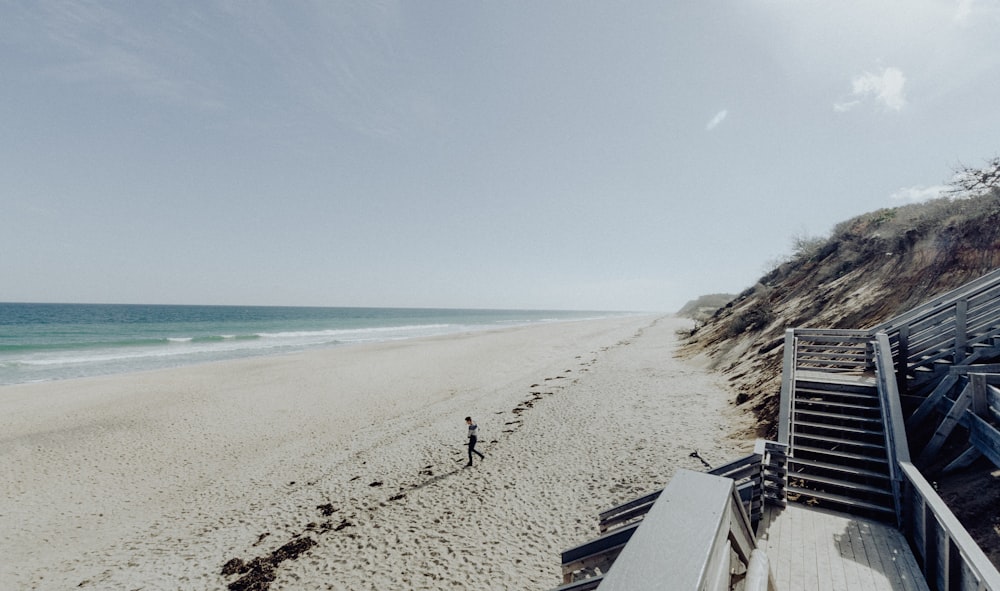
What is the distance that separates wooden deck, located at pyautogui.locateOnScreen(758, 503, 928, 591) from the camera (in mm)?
4812

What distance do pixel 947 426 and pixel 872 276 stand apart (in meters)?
12.5

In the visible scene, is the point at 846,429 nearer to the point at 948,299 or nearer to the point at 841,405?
the point at 841,405

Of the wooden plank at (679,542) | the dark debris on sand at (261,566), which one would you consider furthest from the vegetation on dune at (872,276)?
the dark debris on sand at (261,566)

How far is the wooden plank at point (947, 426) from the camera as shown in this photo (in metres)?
6.30

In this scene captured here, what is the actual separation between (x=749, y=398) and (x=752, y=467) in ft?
25.0

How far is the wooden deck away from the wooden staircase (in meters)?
0.50

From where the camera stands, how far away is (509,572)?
22.5 ft

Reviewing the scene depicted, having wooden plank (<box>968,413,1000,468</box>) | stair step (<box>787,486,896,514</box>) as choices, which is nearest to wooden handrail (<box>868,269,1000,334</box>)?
wooden plank (<box>968,413,1000,468</box>)

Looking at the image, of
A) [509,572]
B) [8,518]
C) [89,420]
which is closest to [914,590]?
[509,572]

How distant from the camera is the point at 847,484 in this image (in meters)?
6.74

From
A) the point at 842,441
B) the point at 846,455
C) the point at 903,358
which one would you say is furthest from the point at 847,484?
the point at 903,358

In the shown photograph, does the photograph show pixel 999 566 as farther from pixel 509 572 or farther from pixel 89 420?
pixel 89 420

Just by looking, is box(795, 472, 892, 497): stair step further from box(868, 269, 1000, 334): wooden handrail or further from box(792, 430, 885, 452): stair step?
box(868, 269, 1000, 334): wooden handrail

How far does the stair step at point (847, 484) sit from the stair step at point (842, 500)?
0.59ft
